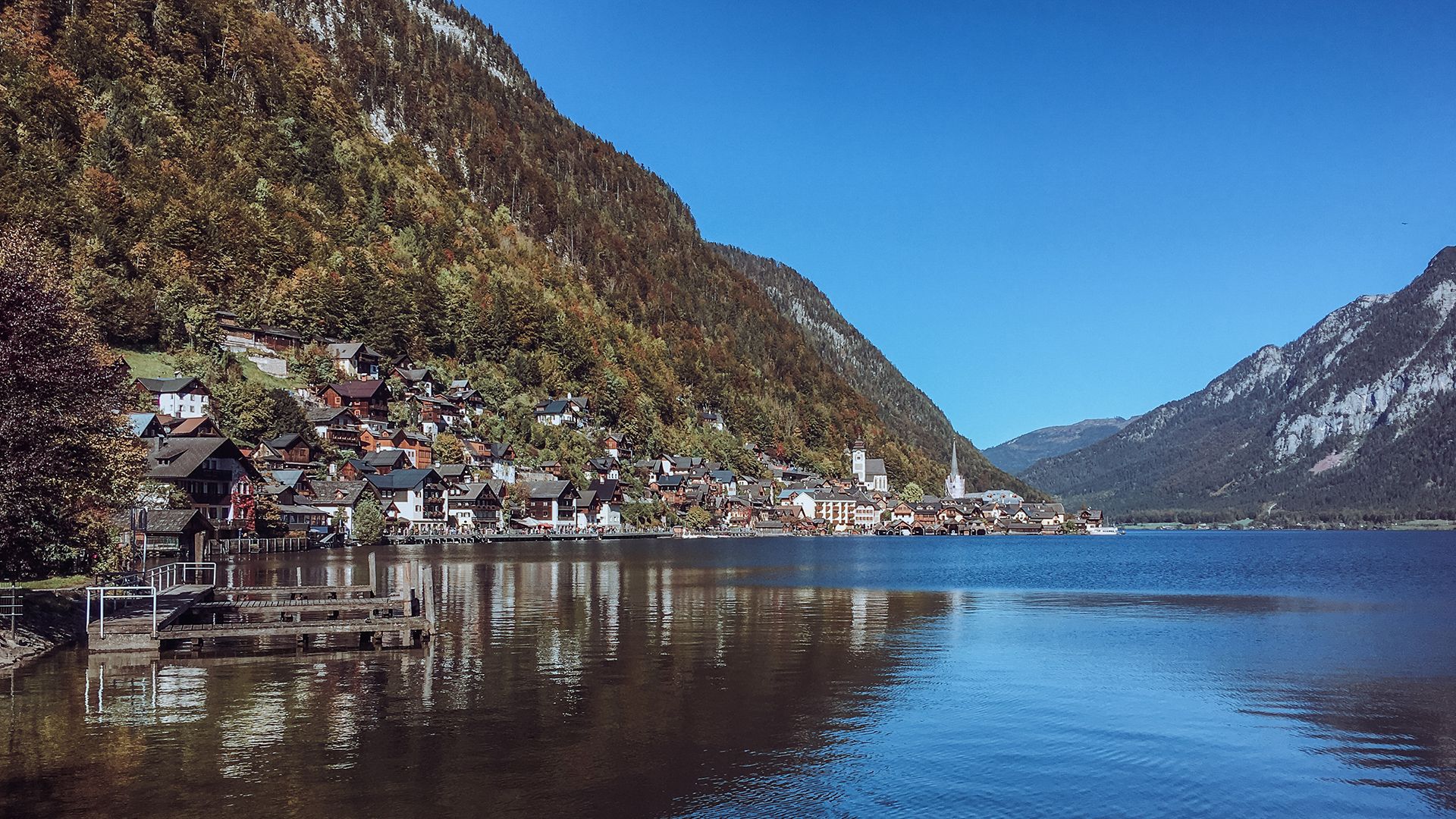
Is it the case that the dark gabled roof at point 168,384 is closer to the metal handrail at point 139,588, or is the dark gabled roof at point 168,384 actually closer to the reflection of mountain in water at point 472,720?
the metal handrail at point 139,588

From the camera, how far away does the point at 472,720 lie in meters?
21.7

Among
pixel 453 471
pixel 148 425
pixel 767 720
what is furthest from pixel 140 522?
pixel 453 471

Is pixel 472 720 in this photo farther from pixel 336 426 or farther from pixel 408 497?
pixel 336 426

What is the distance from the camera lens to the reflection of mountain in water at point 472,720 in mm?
16672

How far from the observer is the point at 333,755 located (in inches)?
737

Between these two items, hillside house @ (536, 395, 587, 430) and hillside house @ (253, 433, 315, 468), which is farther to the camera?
hillside house @ (536, 395, 587, 430)

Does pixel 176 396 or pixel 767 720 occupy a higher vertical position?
pixel 176 396

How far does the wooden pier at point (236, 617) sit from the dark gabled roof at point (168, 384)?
235 ft

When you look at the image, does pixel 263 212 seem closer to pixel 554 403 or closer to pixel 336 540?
pixel 554 403

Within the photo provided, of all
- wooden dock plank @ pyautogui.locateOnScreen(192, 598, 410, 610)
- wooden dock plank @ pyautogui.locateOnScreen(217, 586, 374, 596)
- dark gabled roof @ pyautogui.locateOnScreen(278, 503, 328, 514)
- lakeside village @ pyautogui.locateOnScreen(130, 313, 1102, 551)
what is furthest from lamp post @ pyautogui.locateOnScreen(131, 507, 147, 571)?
dark gabled roof @ pyautogui.locateOnScreen(278, 503, 328, 514)

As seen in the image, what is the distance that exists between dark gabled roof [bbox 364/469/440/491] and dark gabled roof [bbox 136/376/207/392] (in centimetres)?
2730

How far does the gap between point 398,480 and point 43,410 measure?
106m

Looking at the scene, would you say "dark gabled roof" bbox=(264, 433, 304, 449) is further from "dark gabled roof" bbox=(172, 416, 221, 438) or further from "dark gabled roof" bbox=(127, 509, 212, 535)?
"dark gabled roof" bbox=(127, 509, 212, 535)

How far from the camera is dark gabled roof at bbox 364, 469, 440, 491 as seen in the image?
131625 mm
